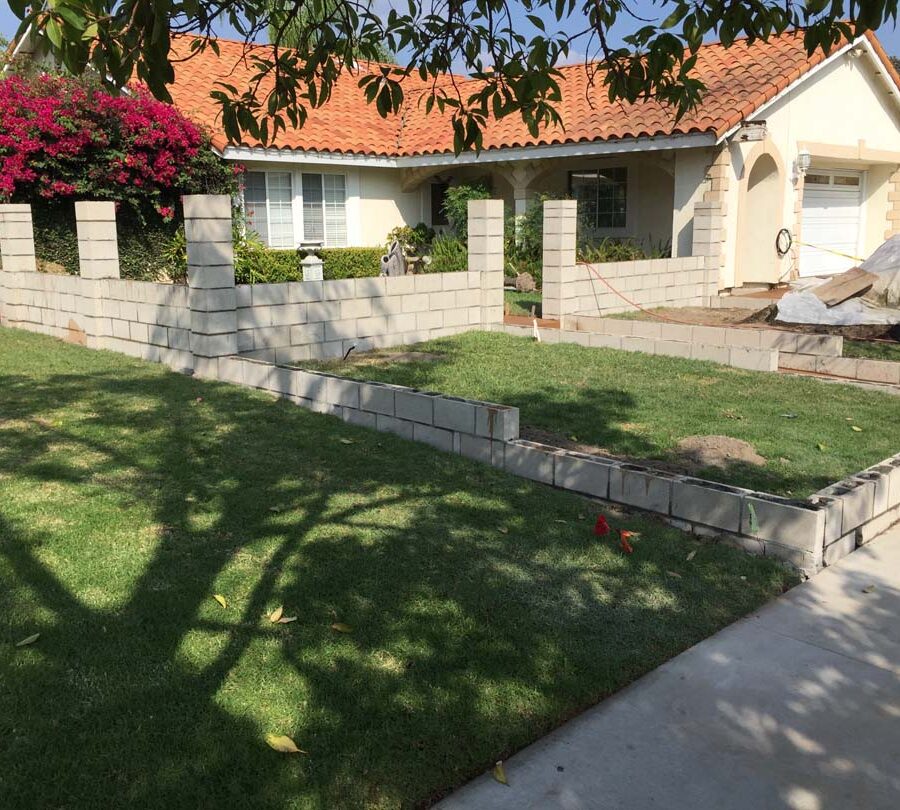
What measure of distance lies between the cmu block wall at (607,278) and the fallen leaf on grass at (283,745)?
36.0 feet

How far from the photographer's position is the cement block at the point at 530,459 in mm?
6254

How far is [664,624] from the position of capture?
4312 mm

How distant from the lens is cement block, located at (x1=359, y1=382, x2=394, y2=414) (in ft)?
24.3

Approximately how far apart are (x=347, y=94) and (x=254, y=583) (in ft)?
68.7

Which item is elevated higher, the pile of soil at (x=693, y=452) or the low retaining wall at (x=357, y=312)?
the low retaining wall at (x=357, y=312)

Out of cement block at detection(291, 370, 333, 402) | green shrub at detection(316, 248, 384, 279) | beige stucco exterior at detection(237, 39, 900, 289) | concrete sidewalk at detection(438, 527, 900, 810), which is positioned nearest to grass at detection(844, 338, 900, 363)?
beige stucco exterior at detection(237, 39, 900, 289)

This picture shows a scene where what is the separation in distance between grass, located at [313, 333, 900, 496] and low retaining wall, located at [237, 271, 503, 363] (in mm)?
527

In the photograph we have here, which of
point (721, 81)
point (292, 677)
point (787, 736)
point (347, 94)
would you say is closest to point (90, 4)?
point (292, 677)

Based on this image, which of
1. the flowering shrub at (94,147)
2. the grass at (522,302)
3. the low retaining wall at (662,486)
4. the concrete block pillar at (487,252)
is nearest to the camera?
the low retaining wall at (662,486)

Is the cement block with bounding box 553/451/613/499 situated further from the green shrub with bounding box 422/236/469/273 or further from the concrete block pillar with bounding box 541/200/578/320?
the green shrub with bounding box 422/236/469/273

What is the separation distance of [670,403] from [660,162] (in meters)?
11.1

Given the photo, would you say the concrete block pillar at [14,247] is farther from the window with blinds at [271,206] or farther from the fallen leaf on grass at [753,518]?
the fallen leaf on grass at [753,518]

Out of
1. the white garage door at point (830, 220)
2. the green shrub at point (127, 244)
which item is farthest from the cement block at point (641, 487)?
the white garage door at point (830, 220)

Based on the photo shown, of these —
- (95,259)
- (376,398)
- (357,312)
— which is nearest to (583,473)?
(376,398)
